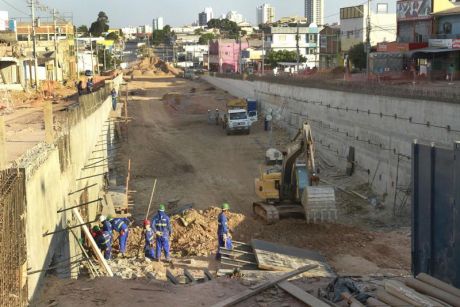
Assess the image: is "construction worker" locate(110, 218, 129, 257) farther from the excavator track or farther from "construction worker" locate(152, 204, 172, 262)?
the excavator track

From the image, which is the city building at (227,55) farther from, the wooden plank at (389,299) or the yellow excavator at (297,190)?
the wooden plank at (389,299)

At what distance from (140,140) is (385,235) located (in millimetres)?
24562

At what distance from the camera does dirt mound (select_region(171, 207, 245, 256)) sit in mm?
16172

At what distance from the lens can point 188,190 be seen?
2691 centimetres

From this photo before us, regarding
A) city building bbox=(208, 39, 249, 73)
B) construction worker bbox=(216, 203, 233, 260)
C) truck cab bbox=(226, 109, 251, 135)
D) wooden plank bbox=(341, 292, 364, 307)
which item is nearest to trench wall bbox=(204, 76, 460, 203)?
truck cab bbox=(226, 109, 251, 135)

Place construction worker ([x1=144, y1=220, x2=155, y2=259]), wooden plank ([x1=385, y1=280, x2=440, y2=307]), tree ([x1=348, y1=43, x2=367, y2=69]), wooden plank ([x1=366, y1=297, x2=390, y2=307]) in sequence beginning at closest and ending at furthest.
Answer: wooden plank ([x1=385, y1=280, x2=440, y2=307]) < wooden plank ([x1=366, y1=297, x2=390, y2=307]) < construction worker ([x1=144, y1=220, x2=155, y2=259]) < tree ([x1=348, y1=43, x2=367, y2=69])

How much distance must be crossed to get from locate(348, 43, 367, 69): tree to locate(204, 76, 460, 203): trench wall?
2792cm

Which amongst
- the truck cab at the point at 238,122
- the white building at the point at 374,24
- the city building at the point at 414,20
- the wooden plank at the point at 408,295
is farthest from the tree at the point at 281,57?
the wooden plank at the point at 408,295

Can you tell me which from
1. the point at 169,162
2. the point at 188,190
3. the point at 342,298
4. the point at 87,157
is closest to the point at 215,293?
the point at 342,298

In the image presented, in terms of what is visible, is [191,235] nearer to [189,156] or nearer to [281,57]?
[189,156]

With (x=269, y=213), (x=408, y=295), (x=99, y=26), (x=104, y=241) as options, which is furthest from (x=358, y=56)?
(x=99, y=26)

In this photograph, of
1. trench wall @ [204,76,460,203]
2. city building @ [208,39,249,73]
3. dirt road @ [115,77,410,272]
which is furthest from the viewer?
city building @ [208,39,249,73]

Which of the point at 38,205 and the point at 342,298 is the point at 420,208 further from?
the point at 38,205

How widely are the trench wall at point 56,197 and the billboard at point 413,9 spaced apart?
37528 mm
